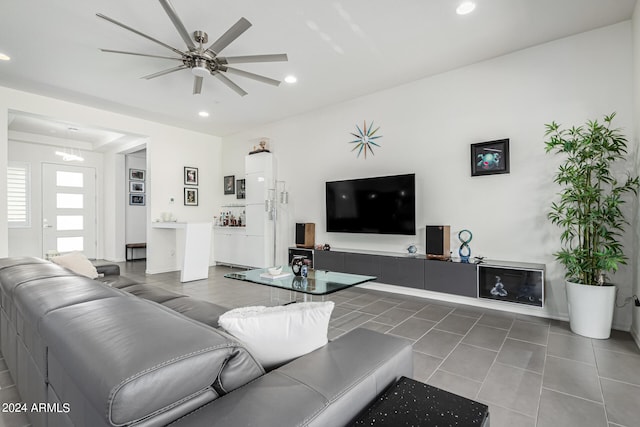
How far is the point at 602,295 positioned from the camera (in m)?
2.66

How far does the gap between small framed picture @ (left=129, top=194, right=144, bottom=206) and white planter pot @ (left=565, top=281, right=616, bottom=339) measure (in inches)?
346

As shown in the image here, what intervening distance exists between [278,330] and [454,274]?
2971 mm

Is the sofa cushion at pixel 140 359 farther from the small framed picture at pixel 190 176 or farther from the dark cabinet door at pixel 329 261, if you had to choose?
the small framed picture at pixel 190 176

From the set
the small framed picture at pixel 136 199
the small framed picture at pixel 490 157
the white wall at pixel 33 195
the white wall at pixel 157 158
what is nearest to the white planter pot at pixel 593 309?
the small framed picture at pixel 490 157

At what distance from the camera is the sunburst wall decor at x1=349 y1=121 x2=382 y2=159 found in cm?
467

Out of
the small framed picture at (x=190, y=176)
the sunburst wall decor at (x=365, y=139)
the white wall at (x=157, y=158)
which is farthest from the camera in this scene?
the small framed picture at (x=190, y=176)

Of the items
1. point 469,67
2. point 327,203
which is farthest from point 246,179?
point 469,67

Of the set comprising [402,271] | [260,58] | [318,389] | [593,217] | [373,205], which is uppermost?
[260,58]

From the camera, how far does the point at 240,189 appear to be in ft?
22.1

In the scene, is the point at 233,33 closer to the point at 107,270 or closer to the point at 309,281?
the point at 309,281

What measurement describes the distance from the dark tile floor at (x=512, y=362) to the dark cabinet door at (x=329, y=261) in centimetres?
71

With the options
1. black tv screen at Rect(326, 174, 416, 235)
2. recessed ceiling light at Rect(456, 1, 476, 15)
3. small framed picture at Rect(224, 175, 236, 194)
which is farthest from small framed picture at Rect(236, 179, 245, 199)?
recessed ceiling light at Rect(456, 1, 476, 15)

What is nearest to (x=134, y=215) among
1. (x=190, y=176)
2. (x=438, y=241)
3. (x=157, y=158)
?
(x=190, y=176)

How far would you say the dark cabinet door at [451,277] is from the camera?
3.42 meters
